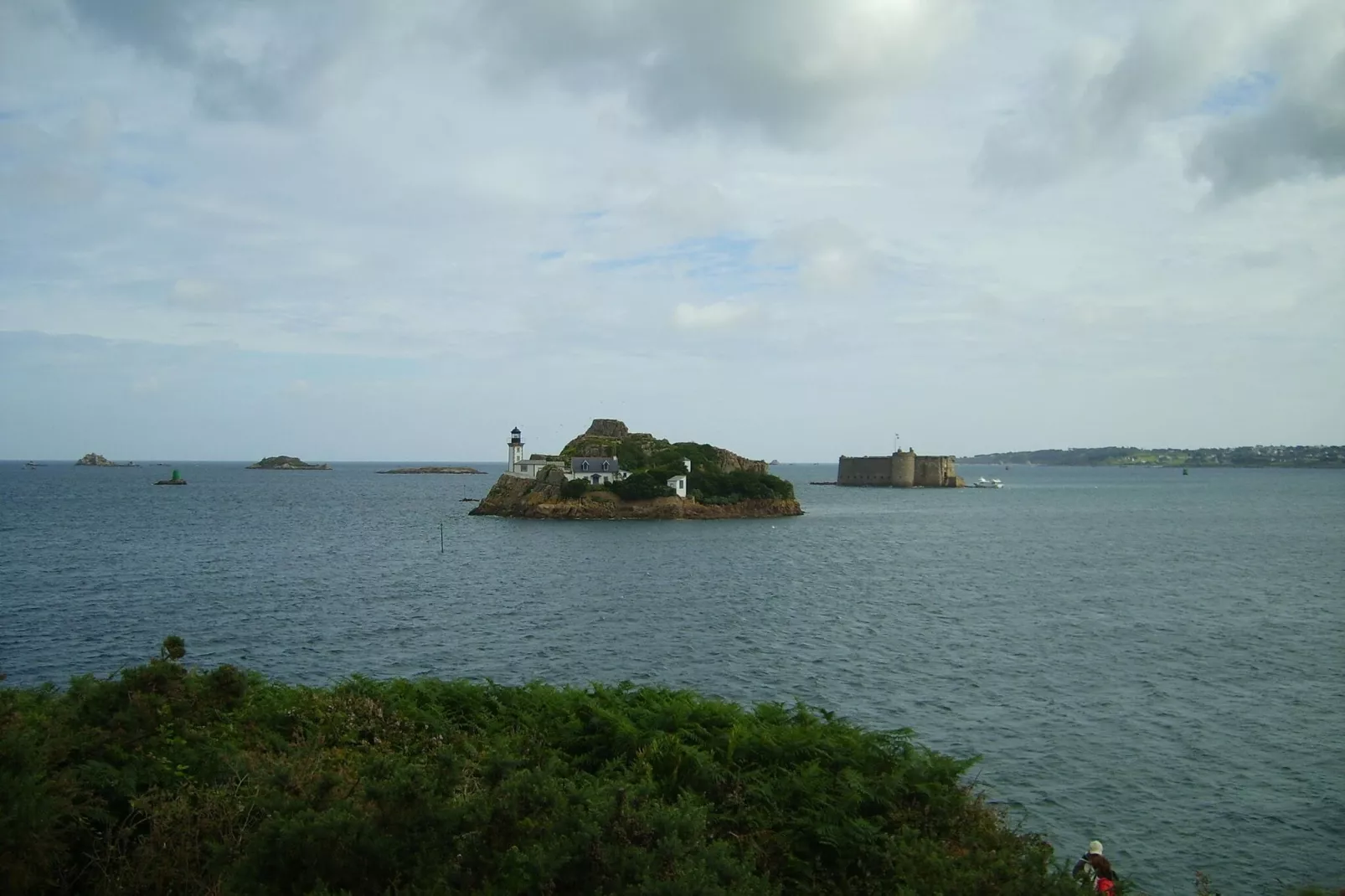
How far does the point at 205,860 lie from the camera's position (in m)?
11.2

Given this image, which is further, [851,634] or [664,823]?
[851,634]

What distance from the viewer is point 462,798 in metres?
11.0

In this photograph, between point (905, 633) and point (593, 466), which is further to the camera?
point (593, 466)

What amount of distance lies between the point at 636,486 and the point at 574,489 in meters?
7.16

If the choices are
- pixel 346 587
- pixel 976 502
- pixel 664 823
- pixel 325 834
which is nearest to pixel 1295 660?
pixel 664 823

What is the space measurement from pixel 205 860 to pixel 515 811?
4.06 meters

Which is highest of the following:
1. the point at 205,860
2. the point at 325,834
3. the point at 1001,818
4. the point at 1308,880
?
the point at 325,834

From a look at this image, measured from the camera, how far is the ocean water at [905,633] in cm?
2123

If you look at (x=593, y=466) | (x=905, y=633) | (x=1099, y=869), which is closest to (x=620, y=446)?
(x=593, y=466)

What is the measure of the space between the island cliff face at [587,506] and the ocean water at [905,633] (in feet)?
45.9

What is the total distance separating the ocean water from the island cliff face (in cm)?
1400

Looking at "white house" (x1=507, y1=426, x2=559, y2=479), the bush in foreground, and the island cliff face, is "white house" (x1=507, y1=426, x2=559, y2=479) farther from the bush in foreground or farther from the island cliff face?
the bush in foreground

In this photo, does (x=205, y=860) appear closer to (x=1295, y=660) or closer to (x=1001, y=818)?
(x=1001, y=818)

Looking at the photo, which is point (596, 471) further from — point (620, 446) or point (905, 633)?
point (905, 633)
